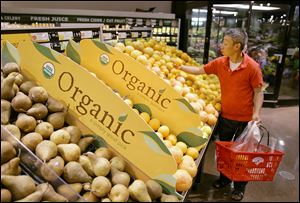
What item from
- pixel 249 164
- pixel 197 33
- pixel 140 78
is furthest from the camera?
pixel 197 33

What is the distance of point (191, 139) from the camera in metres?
1.84

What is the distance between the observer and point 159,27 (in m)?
5.97

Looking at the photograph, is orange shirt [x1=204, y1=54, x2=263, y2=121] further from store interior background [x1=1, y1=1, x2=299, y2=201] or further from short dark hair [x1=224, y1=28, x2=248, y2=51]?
store interior background [x1=1, y1=1, x2=299, y2=201]

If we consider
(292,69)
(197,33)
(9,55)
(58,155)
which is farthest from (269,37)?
(58,155)

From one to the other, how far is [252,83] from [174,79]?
73 centimetres

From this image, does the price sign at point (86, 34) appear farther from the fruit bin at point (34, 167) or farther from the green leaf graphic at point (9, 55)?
the fruit bin at point (34, 167)

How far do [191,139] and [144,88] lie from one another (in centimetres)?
43

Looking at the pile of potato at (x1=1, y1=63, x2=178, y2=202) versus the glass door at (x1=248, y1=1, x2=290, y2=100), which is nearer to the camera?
the pile of potato at (x1=1, y1=63, x2=178, y2=202)

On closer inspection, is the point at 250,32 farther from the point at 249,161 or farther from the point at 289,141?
the point at 249,161

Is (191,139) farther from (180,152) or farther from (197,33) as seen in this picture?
(197,33)

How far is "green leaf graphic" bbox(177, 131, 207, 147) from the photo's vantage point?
181cm

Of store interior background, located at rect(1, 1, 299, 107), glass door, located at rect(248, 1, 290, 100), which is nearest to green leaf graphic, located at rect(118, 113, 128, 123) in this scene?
store interior background, located at rect(1, 1, 299, 107)

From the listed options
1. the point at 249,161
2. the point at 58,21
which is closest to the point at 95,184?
the point at 249,161

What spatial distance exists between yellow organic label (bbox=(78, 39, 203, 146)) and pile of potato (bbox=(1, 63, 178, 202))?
51 cm
